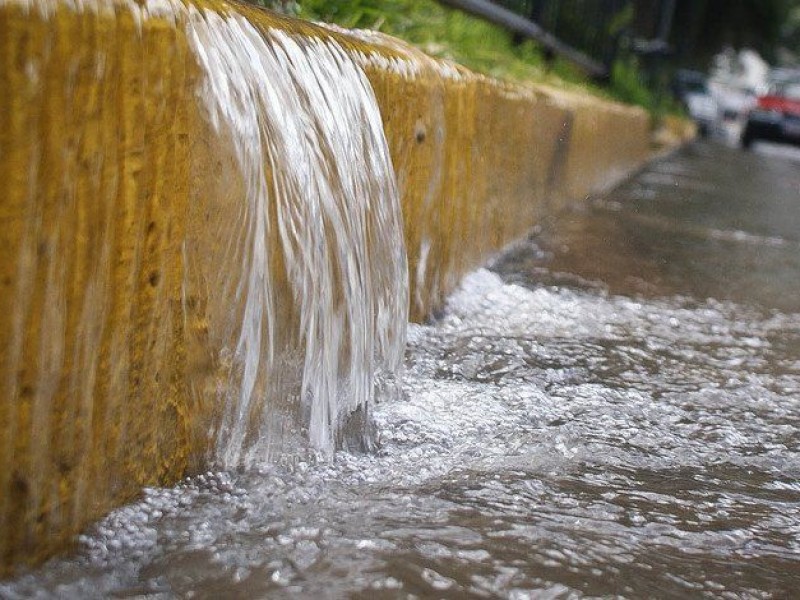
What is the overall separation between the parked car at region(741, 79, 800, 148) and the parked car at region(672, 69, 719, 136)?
427 centimetres

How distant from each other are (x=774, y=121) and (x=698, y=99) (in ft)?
24.4

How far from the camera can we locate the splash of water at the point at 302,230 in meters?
2.07

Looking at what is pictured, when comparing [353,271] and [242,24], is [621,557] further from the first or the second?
[242,24]

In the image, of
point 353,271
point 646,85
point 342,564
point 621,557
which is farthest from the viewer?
point 646,85

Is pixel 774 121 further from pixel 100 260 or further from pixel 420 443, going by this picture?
pixel 100 260

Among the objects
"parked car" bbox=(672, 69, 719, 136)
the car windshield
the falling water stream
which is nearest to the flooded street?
the falling water stream

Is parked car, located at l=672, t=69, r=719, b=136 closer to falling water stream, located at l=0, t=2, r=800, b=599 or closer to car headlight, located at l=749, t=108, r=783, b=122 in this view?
car headlight, located at l=749, t=108, r=783, b=122

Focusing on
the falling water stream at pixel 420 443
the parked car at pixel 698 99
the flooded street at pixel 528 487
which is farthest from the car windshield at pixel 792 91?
the falling water stream at pixel 420 443

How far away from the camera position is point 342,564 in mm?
1707

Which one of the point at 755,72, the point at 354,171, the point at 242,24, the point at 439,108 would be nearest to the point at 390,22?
the point at 439,108

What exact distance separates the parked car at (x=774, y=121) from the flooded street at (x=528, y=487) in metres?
20.2

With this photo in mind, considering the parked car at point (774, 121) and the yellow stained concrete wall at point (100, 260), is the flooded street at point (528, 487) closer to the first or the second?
the yellow stained concrete wall at point (100, 260)

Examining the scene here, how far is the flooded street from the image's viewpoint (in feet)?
5.55

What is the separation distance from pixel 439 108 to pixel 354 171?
0.93m
